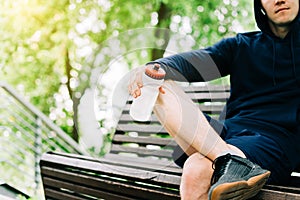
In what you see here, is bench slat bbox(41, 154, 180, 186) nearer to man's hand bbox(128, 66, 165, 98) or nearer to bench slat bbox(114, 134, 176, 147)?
man's hand bbox(128, 66, 165, 98)

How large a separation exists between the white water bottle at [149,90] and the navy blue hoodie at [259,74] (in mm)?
84

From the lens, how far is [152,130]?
2.40 meters

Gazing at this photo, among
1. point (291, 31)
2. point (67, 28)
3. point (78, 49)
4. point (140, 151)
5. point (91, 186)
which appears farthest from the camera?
point (78, 49)

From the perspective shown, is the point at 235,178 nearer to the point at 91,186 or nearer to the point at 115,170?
the point at 115,170

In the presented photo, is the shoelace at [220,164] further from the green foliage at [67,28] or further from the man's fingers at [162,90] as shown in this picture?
the green foliage at [67,28]

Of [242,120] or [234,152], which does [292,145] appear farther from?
[234,152]

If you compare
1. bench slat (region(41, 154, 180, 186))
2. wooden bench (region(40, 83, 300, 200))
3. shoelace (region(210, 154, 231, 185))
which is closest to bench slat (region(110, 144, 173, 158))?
wooden bench (region(40, 83, 300, 200))

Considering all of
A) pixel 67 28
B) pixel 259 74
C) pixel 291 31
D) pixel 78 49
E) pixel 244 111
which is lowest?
pixel 244 111

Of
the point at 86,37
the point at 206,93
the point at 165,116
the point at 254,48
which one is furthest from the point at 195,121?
the point at 86,37

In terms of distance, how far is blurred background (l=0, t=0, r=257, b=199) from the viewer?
4.49 feet

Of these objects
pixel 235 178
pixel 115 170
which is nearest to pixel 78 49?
pixel 115 170

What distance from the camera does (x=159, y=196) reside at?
4.83 ft

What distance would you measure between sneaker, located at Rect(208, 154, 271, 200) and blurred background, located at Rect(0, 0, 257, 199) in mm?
436

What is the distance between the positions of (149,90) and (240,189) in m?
0.39
